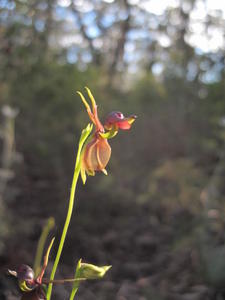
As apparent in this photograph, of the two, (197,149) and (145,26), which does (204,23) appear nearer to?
(145,26)

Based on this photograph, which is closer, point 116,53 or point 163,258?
point 163,258

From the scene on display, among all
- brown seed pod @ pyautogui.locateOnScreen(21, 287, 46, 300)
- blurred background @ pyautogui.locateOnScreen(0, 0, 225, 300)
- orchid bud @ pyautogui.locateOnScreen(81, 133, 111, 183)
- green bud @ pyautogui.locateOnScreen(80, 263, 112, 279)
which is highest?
orchid bud @ pyautogui.locateOnScreen(81, 133, 111, 183)

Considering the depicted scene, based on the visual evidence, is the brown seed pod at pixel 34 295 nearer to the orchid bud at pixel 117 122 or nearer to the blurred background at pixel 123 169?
the orchid bud at pixel 117 122

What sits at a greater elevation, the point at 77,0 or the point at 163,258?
the point at 77,0

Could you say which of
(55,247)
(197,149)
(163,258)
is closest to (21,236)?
(55,247)

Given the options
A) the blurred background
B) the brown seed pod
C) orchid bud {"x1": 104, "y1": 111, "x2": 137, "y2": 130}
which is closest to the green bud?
the brown seed pod

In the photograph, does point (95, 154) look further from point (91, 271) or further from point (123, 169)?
point (123, 169)

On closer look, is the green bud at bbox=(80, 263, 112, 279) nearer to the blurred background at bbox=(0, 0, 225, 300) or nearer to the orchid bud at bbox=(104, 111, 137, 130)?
the orchid bud at bbox=(104, 111, 137, 130)
